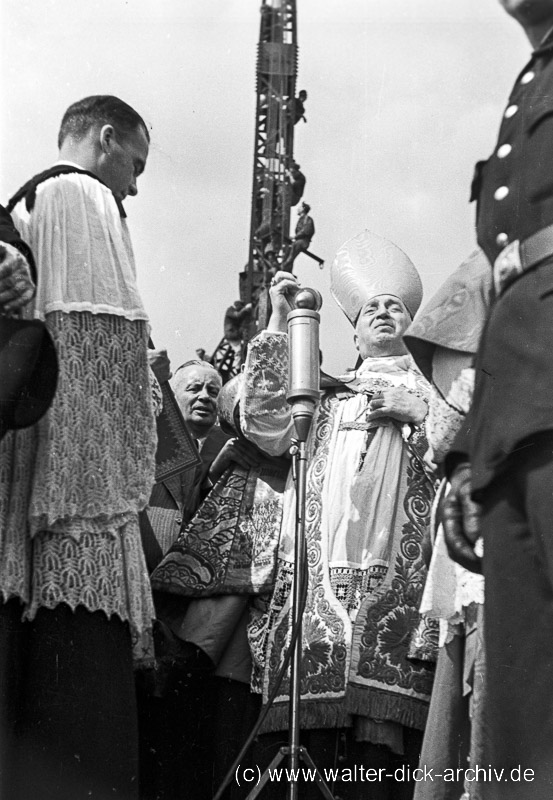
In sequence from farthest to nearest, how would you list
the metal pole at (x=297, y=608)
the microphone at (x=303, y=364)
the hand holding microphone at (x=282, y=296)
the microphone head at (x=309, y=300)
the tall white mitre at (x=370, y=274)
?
the tall white mitre at (x=370, y=274) → the hand holding microphone at (x=282, y=296) → the microphone head at (x=309, y=300) → the microphone at (x=303, y=364) → the metal pole at (x=297, y=608)

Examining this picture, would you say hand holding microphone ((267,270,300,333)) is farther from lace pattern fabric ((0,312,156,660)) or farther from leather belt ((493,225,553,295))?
leather belt ((493,225,553,295))

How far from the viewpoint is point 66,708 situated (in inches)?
129

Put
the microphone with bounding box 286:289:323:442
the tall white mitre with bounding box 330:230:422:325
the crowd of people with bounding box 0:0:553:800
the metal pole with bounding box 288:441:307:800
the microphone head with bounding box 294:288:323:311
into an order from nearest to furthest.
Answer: the crowd of people with bounding box 0:0:553:800, the metal pole with bounding box 288:441:307:800, the microphone with bounding box 286:289:323:442, the microphone head with bounding box 294:288:323:311, the tall white mitre with bounding box 330:230:422:325

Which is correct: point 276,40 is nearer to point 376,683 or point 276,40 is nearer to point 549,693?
point 376,683

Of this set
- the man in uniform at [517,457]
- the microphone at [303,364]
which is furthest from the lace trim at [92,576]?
the man in uniform at [517,457]

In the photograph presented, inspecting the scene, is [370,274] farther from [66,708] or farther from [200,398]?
[66,708]

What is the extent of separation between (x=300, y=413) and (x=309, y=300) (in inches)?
13.1

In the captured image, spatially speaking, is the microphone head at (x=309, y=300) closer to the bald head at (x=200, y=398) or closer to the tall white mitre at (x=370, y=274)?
the tall white mitre at (x=370, y=274)

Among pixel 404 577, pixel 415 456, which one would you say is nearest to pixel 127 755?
pixel 404 577

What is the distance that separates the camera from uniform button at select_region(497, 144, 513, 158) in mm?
3189

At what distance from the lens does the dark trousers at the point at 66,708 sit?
325cm

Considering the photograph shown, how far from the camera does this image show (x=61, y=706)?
329cm

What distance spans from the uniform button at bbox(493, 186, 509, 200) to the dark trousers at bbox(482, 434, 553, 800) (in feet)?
2.03

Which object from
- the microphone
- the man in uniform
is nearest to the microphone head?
the microphone
